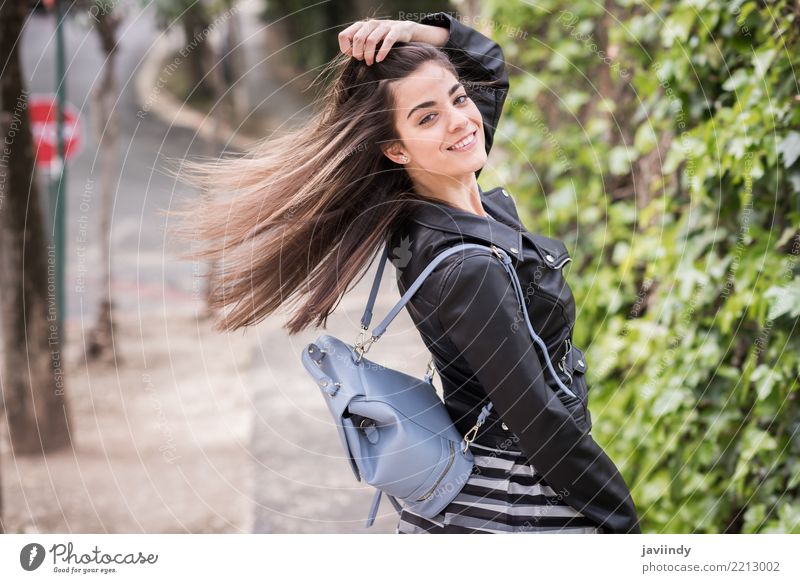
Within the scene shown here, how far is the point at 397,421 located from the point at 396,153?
52cm

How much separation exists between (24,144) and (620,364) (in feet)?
10.0

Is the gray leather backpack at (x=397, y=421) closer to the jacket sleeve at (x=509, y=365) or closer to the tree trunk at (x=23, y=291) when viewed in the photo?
the jacket sleeve at (x=509, y=365)

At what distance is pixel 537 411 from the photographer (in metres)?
1.67

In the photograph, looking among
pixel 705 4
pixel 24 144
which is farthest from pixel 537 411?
pixel 24 144

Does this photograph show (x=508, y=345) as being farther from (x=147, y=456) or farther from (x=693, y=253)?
(x=147, y=456)

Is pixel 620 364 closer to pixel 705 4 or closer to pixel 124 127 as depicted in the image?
pixel 705 4

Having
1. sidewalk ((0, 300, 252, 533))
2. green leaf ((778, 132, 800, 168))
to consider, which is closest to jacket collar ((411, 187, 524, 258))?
green leaf ((778, 132, 800, 168))

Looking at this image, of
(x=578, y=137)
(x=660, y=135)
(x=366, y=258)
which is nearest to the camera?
(x=366, y=258)

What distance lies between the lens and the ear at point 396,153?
183cm

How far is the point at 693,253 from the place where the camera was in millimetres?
2943

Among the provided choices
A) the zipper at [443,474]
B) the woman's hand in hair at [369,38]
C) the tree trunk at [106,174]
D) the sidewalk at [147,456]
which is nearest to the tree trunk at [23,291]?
the sidewalk at [147,456]

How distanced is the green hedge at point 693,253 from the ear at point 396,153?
3.49 feet

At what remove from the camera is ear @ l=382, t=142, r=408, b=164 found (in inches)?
71.9
